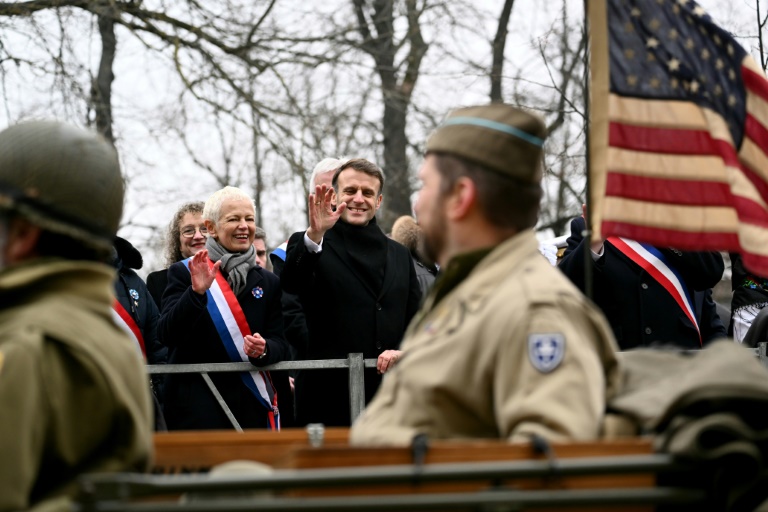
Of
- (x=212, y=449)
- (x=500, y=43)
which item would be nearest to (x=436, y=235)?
(x=212, y=449)

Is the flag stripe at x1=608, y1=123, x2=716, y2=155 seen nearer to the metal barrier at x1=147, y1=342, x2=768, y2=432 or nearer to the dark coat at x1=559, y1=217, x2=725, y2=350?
the dark coat at x1=559, y1=217, x2=725, y2=350

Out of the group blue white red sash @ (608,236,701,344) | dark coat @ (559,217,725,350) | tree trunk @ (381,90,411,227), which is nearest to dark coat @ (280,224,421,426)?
dark coat @ (559,217,725,350)

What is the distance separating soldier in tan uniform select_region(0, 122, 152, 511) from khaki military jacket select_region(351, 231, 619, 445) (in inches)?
29.1

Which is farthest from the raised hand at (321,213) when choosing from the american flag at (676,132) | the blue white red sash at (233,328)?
the american flag at (676,132)

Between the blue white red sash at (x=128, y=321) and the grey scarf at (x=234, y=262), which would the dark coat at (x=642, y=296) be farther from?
the blue white red sash at (x=128, y=321)

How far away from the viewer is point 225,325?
8570 mm

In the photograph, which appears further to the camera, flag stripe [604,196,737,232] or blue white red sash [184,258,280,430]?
blue white red sash [184,258,280,430]

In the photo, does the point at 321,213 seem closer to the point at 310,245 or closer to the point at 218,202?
the point at 310,245

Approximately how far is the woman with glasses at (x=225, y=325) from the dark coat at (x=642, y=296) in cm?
195

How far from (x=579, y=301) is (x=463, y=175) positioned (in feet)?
1.93

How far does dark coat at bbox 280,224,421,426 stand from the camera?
27.9ft

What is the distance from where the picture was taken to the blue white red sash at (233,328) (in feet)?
28.0

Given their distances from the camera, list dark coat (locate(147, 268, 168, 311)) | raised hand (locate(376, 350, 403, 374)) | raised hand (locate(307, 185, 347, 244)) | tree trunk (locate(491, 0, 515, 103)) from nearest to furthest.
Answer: raised hand (locate(376, 350, 403, 374)) < raised hand (locate(307, 185, 347, 244)) < dark coat (locate(147, 268, 168, 311)) < tree trunk (locate(491, 0, 515, 103))

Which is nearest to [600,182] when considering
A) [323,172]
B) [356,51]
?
[323,172]
